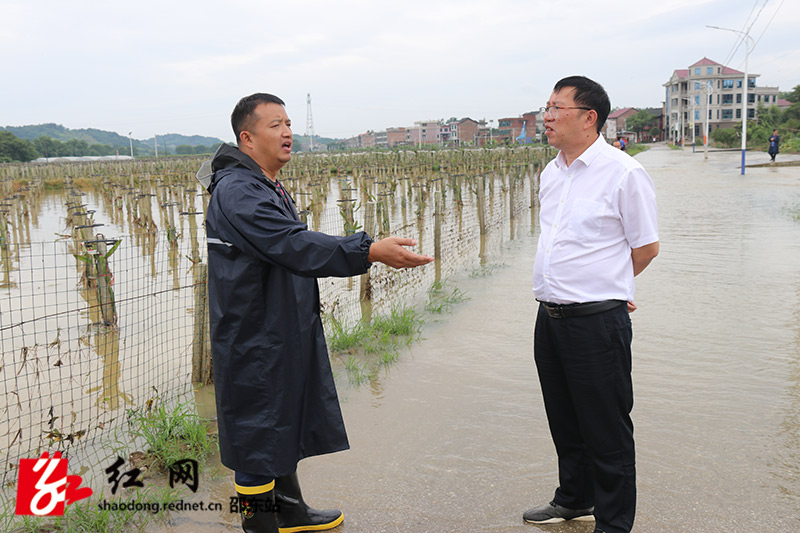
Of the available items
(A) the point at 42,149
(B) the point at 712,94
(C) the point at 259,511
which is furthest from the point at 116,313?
(A) the point at 42,149

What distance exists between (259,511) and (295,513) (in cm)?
32

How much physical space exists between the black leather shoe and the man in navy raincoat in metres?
0.94

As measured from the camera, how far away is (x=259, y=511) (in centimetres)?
237

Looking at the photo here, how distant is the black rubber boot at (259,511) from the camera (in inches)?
92.8

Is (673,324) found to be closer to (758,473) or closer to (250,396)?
(758,473)

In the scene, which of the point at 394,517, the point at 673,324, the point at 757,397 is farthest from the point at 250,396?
the point at 673,324

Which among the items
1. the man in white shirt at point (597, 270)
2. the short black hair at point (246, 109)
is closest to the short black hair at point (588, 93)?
the man in white shirt at point (597, 270)

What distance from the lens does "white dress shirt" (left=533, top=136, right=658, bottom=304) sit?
2.22 metres

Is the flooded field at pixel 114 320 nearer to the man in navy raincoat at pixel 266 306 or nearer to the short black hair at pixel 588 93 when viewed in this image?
the man in navy raincoat at pixel 266 306

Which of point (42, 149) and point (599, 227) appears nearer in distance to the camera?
point (599, 227)

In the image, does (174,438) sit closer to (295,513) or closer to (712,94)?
(295,513)

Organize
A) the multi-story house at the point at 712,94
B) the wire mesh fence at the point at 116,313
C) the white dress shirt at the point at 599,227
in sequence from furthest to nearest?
the multi-story house at the point at 712,94, the wire mesh fence at the point at 116,313, the white dress shirt at the point at 599,227

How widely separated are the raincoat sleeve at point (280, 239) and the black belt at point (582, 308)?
77 cm

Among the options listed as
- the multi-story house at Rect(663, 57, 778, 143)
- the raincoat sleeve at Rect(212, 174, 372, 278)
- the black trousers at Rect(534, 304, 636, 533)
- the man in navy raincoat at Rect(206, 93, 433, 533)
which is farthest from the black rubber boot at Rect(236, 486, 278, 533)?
the multi-story house at Rect(663, 57, 778, 143)
